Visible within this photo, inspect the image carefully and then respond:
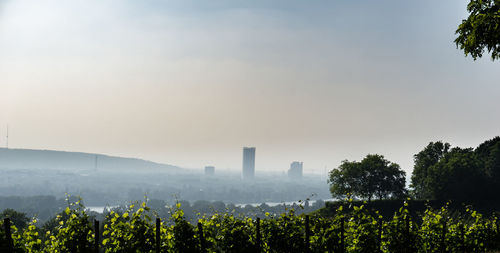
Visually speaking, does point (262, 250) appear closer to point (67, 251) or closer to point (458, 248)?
point (67, 251)

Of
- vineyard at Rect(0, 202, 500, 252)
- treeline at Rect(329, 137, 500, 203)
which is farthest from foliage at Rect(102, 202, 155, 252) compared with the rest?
treeline at Rect(329, 137, 500, 203)

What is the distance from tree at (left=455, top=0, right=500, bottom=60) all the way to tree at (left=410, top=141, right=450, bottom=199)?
219ft

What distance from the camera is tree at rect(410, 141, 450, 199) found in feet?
258

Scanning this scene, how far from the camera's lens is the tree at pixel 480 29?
44.8 ft

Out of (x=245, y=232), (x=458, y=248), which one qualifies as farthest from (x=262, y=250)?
(x=458, y=248)

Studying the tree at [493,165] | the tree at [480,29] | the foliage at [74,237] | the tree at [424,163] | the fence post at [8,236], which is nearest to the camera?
the fence post at [8,236]

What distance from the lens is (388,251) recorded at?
1436cm

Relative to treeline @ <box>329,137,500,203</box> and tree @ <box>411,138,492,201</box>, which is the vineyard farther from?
tree @ <box>411,138,492,201</box>

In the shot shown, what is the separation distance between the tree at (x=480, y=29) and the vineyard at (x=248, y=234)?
22.4ft

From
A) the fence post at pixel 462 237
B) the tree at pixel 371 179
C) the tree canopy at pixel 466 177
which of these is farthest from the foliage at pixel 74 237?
the tree at pixel 371 179

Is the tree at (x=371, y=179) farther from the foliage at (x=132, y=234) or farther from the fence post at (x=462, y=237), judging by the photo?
the foliage at (x=132, y=234)

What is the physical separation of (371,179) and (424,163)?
449 inches

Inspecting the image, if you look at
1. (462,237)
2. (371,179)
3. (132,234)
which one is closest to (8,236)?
(132,234)

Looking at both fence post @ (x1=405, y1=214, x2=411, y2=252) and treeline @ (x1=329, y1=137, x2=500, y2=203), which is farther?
treeline @ (x1=329, y1=137, x2=500, y2=203)
